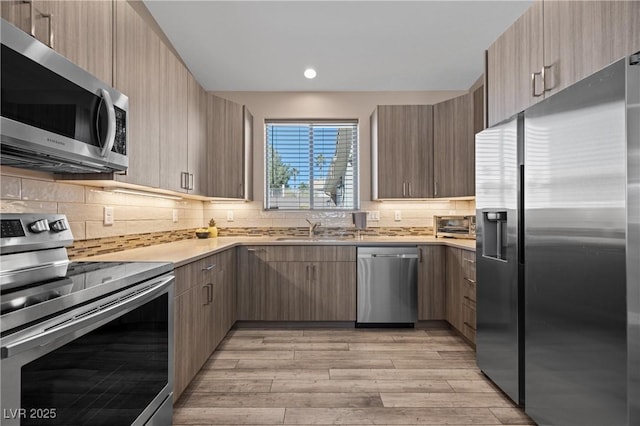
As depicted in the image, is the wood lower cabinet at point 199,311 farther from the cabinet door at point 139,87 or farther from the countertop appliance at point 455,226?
the countertop appliance at point 455,226

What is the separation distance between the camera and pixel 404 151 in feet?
12.1

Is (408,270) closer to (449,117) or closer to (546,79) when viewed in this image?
(449,117)

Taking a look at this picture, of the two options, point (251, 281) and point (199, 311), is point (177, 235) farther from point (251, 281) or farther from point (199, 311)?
point (199, 311)

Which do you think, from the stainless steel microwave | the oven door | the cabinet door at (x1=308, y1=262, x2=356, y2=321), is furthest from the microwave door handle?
the cabinet door at (x1=308, y1=262, x2=356, y2=321)

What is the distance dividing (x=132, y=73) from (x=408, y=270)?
8.90 ft

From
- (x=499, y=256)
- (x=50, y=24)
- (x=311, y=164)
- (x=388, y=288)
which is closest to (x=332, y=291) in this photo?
(x=388, y=288)

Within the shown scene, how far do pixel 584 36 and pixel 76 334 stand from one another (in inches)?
88.0

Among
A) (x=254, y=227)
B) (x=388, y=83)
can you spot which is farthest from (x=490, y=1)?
(x=254, y=227)

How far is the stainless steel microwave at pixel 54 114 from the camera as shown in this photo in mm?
1136

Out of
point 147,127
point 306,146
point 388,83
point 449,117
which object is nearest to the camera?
point 147,127

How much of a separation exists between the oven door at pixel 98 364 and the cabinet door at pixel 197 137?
1.43 meters

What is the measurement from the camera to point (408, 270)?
341 cm

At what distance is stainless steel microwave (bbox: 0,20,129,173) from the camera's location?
1.14 metres

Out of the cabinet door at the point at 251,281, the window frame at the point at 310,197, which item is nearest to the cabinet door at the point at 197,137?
the cabinet door at the point at 251,281
